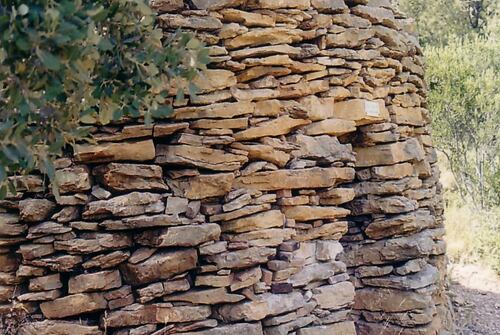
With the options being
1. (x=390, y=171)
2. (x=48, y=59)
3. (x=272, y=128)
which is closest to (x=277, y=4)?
(x=272, y=128)

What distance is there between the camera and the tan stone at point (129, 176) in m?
3.40

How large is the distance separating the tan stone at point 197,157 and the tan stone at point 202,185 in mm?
61

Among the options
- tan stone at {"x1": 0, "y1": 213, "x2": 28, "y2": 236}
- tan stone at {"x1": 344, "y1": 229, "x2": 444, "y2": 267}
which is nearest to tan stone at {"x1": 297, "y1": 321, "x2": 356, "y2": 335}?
tan stone at {"x1": 344, "y1": 229, "x2": 444, "y2": 267}

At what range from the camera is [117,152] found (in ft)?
11.2

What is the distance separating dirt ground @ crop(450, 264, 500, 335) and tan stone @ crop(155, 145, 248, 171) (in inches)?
123

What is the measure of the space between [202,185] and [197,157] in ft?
0.55

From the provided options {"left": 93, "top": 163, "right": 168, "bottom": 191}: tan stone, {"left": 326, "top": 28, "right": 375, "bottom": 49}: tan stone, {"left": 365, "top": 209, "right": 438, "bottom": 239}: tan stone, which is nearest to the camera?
{"left": 93, "top": 163, "right": 168, "bottom": 191}: tan stone

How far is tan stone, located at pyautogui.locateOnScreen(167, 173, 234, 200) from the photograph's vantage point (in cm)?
357

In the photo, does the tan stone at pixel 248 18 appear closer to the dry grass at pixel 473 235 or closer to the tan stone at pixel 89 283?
the tan stone at pixel 89 283

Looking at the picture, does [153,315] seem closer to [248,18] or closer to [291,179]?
[291,179]

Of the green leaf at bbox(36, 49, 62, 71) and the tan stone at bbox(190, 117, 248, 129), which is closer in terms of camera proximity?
the green leaf at bbox(36, 49, 62, 71)

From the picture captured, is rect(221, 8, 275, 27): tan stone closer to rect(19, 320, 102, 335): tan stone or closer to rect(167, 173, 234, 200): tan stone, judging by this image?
rect(167, 173, 234, 200): tan stone

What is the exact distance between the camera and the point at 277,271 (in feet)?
12.4

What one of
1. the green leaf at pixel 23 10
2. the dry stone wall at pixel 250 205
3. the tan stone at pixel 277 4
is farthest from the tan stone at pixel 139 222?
the green leaf at pixel 23 10
